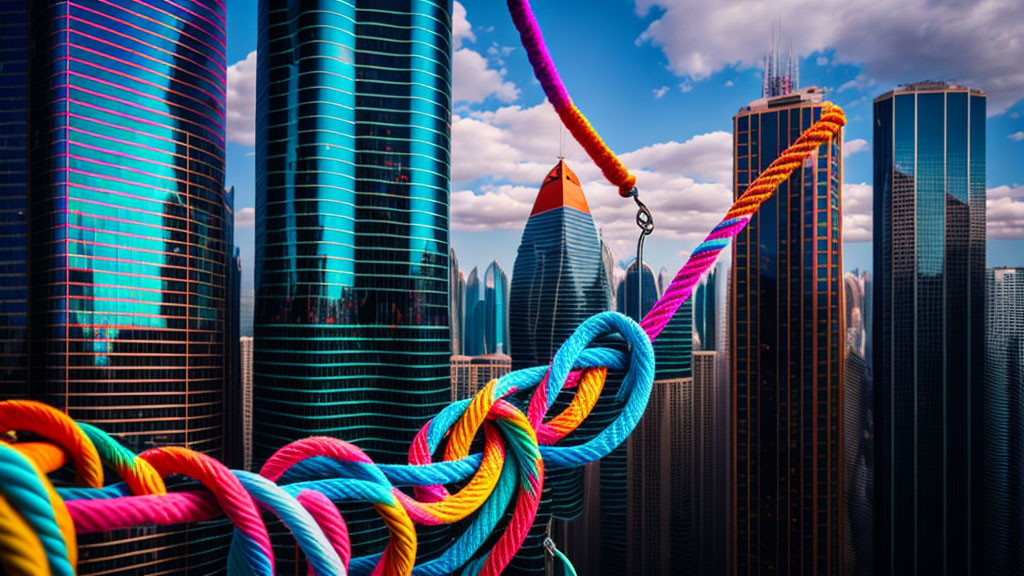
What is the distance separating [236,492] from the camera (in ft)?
1.17

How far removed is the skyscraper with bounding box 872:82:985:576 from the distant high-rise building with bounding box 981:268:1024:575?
15 centimetres

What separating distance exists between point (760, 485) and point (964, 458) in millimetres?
3613

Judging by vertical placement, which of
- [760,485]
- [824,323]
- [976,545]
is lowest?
[976,545]

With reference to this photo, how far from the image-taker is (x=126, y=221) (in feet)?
7.91

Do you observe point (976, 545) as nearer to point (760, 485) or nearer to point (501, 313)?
point (760, 485)

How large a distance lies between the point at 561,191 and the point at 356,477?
4351mm

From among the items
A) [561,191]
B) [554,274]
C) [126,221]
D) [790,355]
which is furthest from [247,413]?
[790,355]

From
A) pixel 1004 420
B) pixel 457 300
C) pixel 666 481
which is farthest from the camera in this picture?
pixel 666 481

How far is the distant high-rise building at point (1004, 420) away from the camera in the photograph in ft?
23.6

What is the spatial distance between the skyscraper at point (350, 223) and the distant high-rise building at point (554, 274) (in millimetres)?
1665

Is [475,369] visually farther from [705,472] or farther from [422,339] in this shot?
[705,472]

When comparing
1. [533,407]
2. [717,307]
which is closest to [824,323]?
[717,307]

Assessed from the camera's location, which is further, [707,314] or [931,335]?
[707,314]

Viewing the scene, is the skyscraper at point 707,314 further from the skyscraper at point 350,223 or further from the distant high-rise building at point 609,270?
the skyscraper at point 350,223
